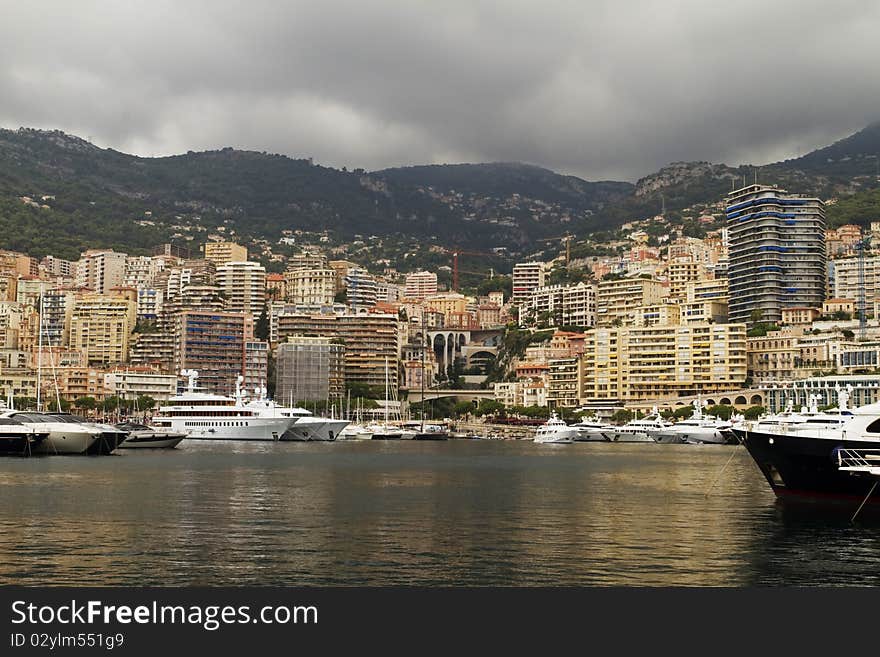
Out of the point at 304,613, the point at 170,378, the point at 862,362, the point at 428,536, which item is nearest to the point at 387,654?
the point at 304,613

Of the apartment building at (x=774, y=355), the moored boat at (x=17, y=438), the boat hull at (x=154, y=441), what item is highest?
the apartment building at (x=774, y=355)

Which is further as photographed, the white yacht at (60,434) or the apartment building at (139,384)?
the apartment building at (139,384)

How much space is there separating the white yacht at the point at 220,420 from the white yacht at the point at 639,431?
4352 cm

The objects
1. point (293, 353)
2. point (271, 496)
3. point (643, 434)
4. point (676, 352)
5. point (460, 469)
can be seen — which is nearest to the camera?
point (271, 496)

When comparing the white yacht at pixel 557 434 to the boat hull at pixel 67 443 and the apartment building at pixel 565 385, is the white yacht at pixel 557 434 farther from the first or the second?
the boat hull at pixel 67 443

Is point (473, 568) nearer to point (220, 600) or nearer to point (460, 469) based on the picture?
point (220, 600)

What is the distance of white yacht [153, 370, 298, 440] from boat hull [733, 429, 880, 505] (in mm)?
93505

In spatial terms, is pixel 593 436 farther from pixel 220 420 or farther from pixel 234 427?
pixel 220 420

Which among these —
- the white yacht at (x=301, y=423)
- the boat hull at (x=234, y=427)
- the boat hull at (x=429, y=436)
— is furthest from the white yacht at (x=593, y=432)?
the boat hull at (x=234, y=427)

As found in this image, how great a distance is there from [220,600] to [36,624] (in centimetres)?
425

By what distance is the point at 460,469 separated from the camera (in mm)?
75250

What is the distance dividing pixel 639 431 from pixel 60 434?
82801mm

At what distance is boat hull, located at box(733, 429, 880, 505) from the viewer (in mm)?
40719

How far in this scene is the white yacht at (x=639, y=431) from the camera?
146 m
